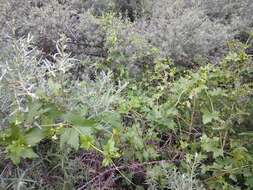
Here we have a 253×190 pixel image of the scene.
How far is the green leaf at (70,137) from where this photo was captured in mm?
1465

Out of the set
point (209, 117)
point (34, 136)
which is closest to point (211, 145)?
point (209, 117)

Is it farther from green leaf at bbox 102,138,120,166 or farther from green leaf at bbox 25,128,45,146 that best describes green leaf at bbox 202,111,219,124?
green leaf at bbox 25,128,45,146

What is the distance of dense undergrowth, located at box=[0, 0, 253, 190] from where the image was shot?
1595 mm

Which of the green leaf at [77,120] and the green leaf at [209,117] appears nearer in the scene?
the green leaf at [77,120]

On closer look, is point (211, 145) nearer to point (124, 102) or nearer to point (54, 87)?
point (124, 102)

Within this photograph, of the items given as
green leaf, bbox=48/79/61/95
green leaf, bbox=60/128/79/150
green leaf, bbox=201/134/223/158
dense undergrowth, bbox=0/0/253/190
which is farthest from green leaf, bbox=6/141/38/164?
green leaf, bbox=201/134/223/158

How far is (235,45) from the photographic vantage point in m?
2.34

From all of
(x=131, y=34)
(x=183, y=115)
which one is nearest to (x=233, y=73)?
(x=183, y=115)

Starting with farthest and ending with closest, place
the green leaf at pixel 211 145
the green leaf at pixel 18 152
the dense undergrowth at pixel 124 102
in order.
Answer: the green leaf at pixel 211 145
the dense undergrowth at pixel 124 102
the green leaf at pixel 18 152

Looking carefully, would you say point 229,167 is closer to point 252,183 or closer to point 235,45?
point 252,183

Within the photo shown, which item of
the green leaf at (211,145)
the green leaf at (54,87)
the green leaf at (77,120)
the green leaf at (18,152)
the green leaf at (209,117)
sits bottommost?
the green leaf at (211,145)

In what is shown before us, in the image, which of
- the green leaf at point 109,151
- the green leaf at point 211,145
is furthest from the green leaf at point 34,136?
the green leaf at point 211,145

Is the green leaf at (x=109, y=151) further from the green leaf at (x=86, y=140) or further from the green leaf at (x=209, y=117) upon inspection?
the green leaf at (x=209, y=117)

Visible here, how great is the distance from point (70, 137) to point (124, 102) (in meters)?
0.57
